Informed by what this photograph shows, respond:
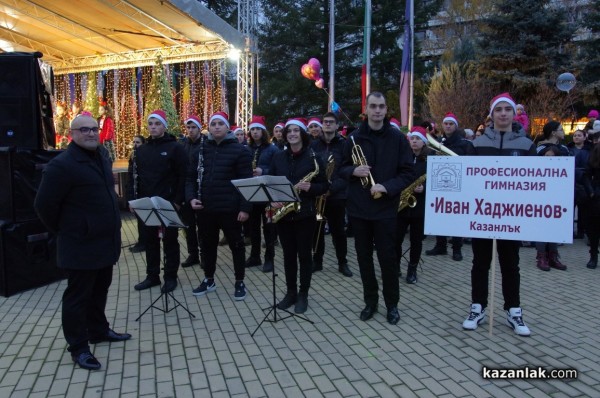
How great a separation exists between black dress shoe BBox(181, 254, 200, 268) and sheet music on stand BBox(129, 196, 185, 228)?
242 centimetres

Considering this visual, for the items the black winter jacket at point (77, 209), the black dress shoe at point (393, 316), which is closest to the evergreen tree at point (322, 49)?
the black dress shoe at point (393, 316)

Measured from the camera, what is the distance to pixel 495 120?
14.8 feet

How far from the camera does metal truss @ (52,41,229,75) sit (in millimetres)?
14758

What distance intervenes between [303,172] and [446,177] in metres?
1.52

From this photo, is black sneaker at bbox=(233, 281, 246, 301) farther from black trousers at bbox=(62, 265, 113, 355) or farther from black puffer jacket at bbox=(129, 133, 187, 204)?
black trousers at bbox=(62, 265, 113, 355)

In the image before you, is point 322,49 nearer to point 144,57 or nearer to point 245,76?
point 144,57

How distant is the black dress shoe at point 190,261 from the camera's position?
23.7ft

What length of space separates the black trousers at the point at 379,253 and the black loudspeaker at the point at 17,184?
4.19 m

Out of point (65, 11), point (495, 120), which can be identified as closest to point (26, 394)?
point (495, 120)

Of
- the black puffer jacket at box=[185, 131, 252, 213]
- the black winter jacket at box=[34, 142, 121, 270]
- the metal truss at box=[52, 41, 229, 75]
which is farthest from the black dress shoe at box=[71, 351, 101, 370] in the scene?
the metal truss at box=[52, 41, 229, 75]

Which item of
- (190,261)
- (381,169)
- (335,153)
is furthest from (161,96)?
(381,169)

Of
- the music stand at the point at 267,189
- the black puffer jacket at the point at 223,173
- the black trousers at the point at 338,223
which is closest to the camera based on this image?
the music stand at the point at 267,189

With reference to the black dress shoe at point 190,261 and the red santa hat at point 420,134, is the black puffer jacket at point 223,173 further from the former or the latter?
the red santa hat at point 420,134

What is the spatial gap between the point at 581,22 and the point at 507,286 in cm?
1993
